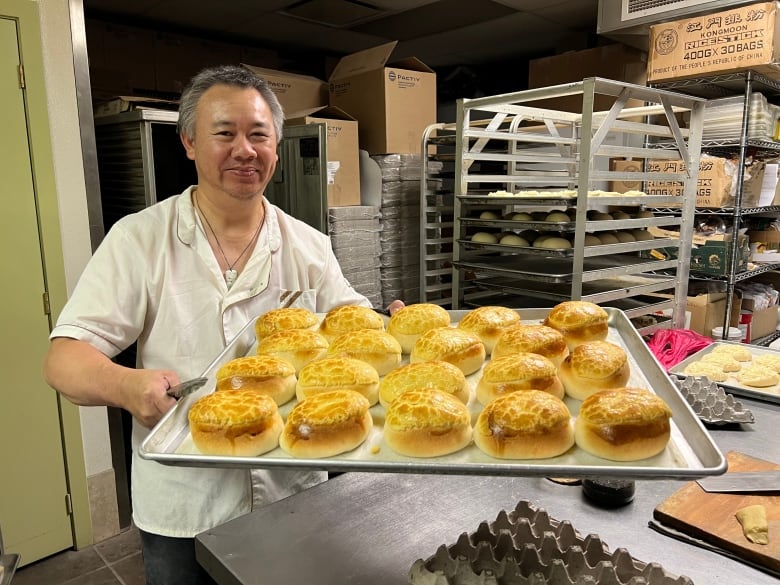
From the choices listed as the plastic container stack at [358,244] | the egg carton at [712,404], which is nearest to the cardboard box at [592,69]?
the plastic container stack at [358,244]

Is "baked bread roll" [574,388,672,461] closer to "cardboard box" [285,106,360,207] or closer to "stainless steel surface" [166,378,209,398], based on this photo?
"stainless steel surface" [166,378,209,398]

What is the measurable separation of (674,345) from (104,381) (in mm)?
2055

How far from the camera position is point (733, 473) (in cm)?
122

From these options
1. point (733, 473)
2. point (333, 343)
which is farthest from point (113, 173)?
point (733, 473)

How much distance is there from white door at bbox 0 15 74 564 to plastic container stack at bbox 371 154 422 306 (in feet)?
7.01

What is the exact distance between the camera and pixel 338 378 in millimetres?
1054

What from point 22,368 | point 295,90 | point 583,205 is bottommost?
point 22,368

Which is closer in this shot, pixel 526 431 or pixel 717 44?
pixel 526 431

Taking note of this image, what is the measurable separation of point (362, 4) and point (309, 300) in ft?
12.3

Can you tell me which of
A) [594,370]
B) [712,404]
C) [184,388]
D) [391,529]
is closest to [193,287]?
[184,388]

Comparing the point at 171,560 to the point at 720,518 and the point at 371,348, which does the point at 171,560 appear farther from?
the point at 720,518

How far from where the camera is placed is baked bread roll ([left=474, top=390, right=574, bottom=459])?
84 centimetres

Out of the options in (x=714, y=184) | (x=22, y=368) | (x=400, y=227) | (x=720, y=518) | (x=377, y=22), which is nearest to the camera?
(x=720, y=518)

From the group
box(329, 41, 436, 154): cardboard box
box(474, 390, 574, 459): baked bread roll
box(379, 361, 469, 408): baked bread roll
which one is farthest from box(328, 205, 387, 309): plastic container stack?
box(474, 390, 574, 459): baked bread roll
